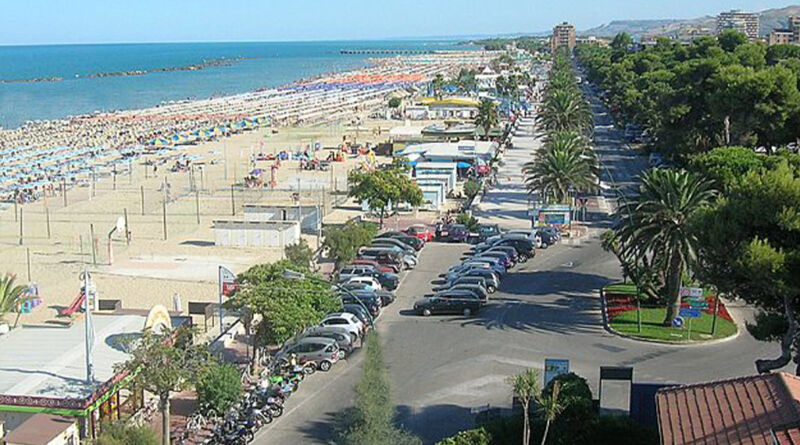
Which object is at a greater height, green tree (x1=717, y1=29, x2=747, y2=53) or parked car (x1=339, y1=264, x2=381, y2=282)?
green tree (x1=717, y1=29, x2=747, y2=53)

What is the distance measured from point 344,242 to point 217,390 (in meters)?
14.6

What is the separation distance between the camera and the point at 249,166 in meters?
65.5

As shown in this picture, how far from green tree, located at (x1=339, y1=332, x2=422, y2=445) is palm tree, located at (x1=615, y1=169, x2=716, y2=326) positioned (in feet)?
38.1

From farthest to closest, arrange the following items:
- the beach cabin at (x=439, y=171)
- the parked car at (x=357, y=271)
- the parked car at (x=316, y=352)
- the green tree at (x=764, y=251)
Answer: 1. the beach cabin at (x=439, y=171)
2. the parked car at (x=357, y=271)
3. the parked car at (x=316, y=352)
4. the green tree at (x=764, y=251)

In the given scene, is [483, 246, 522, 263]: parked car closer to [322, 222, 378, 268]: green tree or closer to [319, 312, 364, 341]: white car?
[322, 222, 378, 268]: green tree

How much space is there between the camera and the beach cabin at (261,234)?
3781 centimetres

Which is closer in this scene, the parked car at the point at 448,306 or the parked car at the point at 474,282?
the parked car at the point at 448,306

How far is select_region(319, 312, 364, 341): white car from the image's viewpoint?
24391mm

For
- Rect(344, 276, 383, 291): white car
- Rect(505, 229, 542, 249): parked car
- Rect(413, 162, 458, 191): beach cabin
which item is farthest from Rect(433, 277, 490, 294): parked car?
Rect(413, 162, 458, 191): beach cabin

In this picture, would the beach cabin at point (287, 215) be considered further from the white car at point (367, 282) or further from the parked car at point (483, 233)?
the white car at point (367, 282)

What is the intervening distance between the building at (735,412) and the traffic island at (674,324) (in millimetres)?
11696

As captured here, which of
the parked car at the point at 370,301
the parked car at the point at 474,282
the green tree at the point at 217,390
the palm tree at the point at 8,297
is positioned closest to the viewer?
the green tree at the point at 217,390

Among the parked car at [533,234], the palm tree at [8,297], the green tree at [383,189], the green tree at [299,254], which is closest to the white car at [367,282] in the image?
the green tree at [299,254]

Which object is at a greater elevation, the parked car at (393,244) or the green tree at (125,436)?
the green tree at (125,436)
